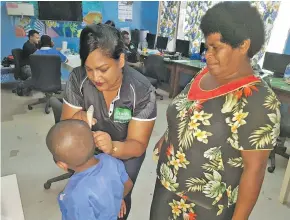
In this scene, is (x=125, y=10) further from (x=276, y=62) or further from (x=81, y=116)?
(x=81, y=116)

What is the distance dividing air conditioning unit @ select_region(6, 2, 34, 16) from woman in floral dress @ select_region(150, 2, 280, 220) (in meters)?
5.13

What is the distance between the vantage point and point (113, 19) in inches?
237

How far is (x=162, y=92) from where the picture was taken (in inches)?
215

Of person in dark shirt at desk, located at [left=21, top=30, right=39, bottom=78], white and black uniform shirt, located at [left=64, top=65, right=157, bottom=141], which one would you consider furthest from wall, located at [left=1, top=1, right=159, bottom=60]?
white and black uniform shirt, located at [left=64, top=65, right=157, bottom=141]

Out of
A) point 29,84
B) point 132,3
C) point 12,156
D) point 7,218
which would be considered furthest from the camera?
point 132,3

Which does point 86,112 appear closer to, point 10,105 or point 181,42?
point 10,105

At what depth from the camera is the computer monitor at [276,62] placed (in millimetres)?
3516

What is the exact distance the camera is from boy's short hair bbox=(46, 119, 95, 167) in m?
0.83

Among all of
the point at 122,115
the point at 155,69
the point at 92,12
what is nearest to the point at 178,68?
the point at 155,69

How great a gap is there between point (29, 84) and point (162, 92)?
2.79 m

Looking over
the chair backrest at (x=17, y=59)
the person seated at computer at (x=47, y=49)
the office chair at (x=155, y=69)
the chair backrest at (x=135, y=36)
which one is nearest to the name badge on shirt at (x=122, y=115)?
the person seated at computer at (x=47, y=49)

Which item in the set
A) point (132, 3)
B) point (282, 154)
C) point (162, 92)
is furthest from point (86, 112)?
point (132, 3)

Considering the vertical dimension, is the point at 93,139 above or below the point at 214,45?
below

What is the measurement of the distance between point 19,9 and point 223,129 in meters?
5.38
